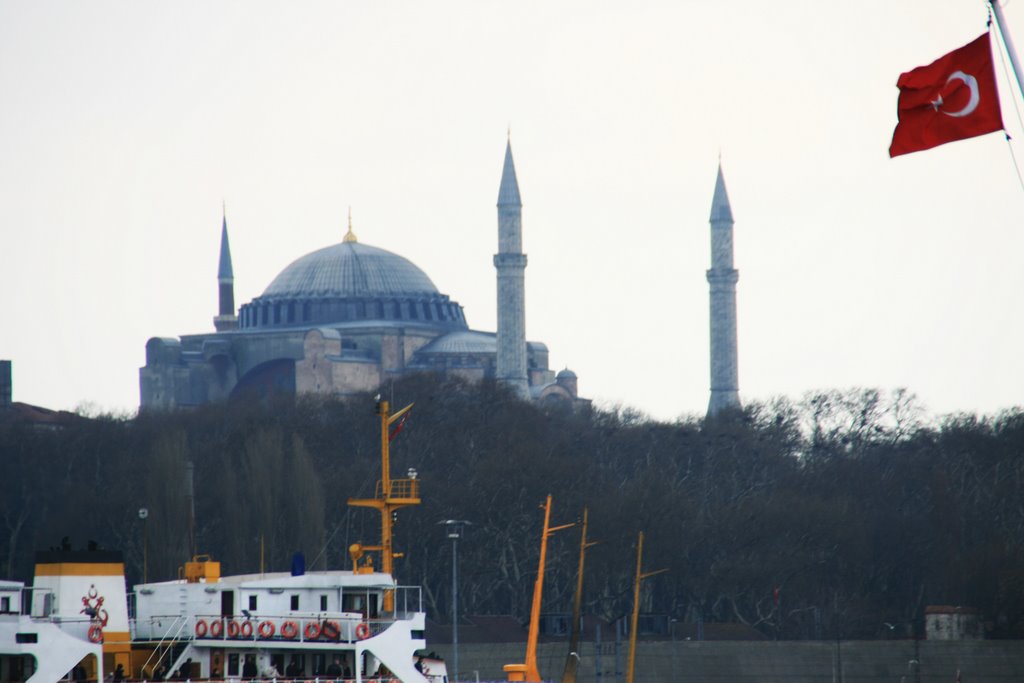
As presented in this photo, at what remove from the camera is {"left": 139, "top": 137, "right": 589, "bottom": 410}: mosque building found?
5177 inches

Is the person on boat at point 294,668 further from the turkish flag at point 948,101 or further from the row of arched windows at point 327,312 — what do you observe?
the row of arched windows at point 327,312

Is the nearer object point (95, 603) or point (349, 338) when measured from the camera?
point (95, 603)

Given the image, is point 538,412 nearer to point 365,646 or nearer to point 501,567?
point 501,567

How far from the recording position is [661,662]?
69312mm

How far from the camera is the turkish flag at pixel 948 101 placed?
28.8 meters

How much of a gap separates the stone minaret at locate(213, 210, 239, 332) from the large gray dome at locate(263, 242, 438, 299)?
219 cm

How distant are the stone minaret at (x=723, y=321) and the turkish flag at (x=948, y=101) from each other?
107 meters

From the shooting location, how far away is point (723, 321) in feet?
455

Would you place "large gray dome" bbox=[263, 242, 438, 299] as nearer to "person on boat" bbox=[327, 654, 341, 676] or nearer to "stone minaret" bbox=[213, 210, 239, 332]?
"stone minaret" bbox=[213, 210, 239, 332]

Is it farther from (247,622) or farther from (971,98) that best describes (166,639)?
(971,98)

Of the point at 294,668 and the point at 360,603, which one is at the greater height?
the point at 360,603

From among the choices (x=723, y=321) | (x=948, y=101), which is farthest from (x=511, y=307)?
(x=948, y=101)

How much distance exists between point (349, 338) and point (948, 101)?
11602cm

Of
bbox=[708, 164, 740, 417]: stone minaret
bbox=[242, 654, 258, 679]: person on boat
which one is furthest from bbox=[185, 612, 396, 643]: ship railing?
bbox=[708, 164, 740, 417]: stone minaret
